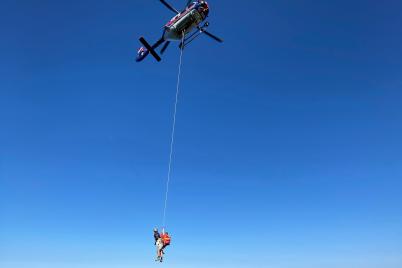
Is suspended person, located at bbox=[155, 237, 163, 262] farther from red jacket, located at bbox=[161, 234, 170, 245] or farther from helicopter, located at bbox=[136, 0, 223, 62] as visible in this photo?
helicopter, located at bbox=[136, 0, 223, 62]

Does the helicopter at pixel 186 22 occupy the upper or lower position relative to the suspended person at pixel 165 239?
upper

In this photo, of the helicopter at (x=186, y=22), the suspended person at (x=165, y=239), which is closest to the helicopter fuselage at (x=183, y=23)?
the helicopter at (x=186, y=22)

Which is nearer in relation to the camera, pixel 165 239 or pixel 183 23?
pixel 165 239

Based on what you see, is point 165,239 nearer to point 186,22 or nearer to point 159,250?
point 159,250

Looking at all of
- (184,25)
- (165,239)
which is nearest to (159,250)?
(165,239)

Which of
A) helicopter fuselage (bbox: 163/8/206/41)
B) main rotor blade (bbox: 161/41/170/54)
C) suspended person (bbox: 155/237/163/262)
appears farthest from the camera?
main rotor blade (bbox: 161/41/170/54)

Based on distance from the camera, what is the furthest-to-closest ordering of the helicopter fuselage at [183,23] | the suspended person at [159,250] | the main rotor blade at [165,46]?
the main rotor blade at [165,46] < the helicopter fuselage at [183,23] < the suspended person at [159,250]

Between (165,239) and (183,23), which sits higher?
(183,23)

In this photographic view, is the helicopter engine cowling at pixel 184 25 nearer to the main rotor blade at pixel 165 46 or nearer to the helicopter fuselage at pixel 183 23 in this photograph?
the helicopter fuselage at pixel 183 23

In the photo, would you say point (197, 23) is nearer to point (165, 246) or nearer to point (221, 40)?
point (221, 40)

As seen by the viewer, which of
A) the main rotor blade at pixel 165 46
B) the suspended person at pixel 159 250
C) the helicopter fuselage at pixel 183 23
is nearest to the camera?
the suspended person at pixel 159 250

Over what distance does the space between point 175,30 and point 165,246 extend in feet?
64.2

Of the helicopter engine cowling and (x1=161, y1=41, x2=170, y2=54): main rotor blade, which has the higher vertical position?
(x1=161, y1=41, x2=170, y2=54): main rotor blade

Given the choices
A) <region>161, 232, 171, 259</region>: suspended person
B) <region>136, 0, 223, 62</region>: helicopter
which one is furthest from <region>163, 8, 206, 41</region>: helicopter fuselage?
<region>161, 232, 171, 259</region>: suspended person
